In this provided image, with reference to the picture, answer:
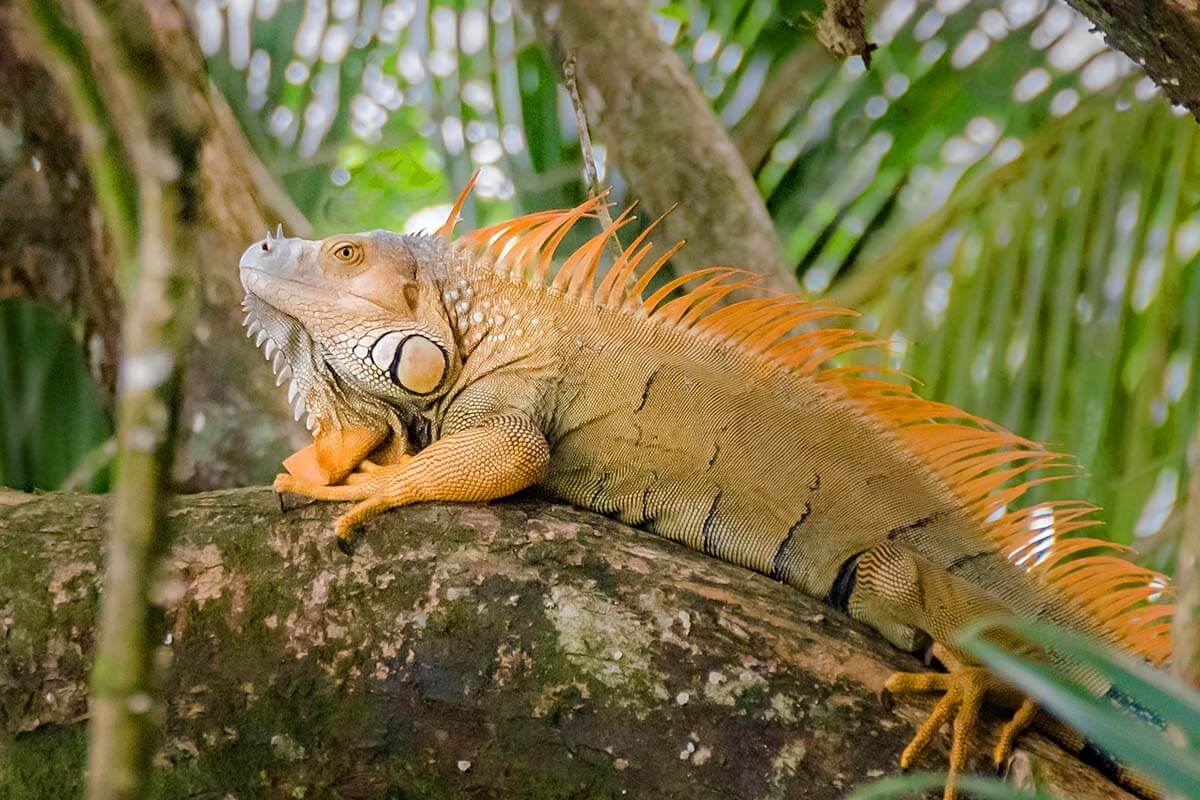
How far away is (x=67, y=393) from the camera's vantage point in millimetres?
4773

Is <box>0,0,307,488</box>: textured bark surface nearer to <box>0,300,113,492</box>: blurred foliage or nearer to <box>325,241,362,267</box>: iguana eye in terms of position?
<box>0,300,113,492</box>: blurred foliage

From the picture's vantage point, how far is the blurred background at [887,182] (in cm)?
414

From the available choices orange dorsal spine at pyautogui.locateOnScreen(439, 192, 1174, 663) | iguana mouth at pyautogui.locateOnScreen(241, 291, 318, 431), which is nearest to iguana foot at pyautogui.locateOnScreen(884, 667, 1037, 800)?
orange dorsal spine at pyautogui.locateOnScreen(439, 192, 1174, 663)

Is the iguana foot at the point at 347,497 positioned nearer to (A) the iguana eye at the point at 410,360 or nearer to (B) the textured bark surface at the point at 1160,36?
(A) the iguana eye at the point at 410,360

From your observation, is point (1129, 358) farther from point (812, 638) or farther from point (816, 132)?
point (812, 638)

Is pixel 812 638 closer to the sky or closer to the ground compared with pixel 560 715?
closer to the sky

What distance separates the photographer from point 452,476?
8.85 ft

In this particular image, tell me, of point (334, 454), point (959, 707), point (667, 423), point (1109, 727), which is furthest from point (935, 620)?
point (1109, 727)

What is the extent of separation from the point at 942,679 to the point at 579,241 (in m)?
2.89

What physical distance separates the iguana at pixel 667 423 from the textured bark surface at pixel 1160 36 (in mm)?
1130

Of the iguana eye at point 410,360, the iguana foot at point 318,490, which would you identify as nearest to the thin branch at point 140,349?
the iguana foot at point 318,490

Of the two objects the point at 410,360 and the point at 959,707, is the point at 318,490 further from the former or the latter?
the point at 959,707

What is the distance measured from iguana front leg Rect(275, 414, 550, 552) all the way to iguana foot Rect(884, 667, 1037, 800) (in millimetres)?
980

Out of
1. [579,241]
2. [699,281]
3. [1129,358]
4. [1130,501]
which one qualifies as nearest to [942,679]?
[1130,501]
